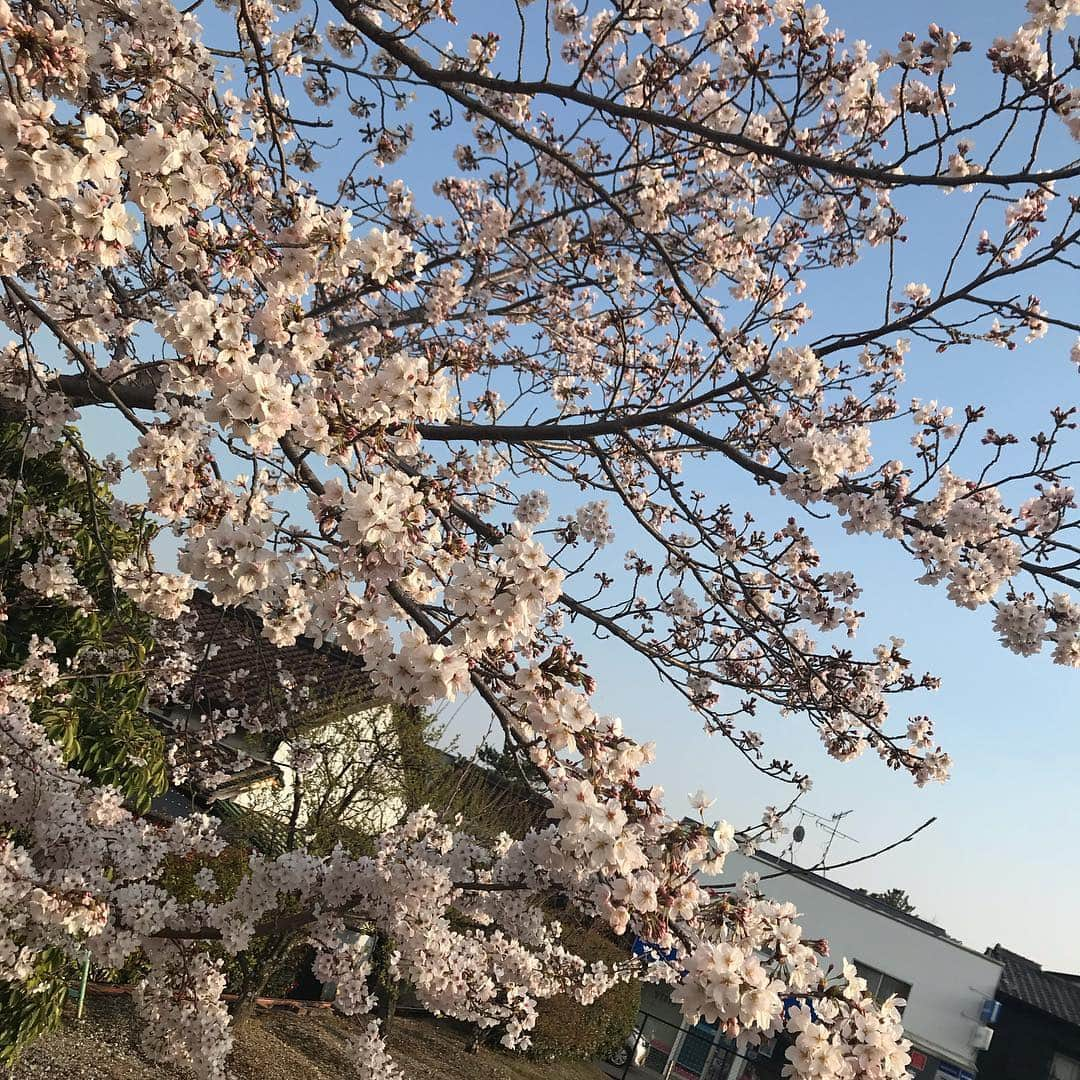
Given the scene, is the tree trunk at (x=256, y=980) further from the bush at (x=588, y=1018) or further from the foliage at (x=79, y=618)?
the bush at (x=588, y=1018)

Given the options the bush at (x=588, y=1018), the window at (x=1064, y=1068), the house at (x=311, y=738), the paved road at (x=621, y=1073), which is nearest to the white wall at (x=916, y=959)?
the window at (x=1064, y=1068)

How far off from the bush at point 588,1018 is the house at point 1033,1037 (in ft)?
30.7

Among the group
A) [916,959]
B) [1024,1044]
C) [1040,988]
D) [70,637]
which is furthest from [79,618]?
[1040,988]

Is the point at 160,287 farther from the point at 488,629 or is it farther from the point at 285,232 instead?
the point at 488,629

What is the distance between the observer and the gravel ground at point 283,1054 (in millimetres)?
6137

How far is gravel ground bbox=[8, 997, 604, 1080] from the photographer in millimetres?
6137

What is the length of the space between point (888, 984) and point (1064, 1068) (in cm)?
370

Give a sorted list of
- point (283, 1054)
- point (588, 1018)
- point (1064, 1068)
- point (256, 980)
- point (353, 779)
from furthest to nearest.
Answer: point (1064, 1068) → point (588, 1018) → point (353, 779) → point (256, 980) → point (283, 1054)

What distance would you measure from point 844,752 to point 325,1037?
27.7 ft

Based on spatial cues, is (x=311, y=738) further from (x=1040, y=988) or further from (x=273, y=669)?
(x=1040, y=988)

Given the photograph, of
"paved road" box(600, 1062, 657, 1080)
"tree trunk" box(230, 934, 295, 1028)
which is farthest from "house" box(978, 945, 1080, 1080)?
"tree trunk" box(230, 934, 295, 1028)

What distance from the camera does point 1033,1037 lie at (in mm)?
18203

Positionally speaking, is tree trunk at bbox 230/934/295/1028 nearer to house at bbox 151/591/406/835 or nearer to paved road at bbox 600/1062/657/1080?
house at bbox 151/591/406/835

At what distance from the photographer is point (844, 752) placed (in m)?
4.67
